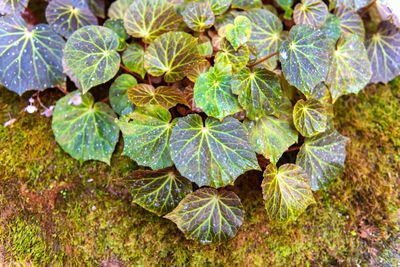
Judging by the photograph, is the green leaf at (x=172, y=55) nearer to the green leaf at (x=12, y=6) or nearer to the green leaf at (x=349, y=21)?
the green leaf at (x=12, y=6)

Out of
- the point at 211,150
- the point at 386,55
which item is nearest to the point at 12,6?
the point at 211,150

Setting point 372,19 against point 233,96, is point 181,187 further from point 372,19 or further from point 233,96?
point 372,19

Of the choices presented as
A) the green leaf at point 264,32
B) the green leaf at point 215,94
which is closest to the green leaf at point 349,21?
the green leaf at point 264,32

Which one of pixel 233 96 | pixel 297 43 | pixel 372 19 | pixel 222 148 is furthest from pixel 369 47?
pixel 222 148

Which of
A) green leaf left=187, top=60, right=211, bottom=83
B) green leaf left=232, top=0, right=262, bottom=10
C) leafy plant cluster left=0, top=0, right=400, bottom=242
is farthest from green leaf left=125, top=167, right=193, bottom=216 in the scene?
green leaf left=232, top=0, right=262, bottom=10

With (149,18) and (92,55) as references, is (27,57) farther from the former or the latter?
(149,18)

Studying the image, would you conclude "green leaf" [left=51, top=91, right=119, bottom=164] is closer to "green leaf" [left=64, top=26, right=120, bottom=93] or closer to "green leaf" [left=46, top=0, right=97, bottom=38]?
"green leaf" [left=64, top=26, right=120, bottom=93]
